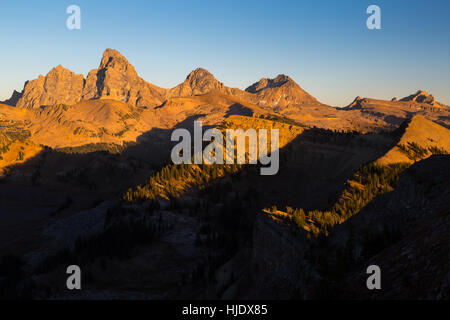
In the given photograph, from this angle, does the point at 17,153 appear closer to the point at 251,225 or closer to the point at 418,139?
the point at 251,225

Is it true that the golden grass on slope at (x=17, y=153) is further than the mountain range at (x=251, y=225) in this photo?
Yes

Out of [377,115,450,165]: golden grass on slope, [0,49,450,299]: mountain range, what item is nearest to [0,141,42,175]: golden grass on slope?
[0,49,450,299]: mountain range

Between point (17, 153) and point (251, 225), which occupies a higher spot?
point (17, 153)

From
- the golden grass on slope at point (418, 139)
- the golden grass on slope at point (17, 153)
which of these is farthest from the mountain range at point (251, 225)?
the golden grass on slope at point (17, 153)

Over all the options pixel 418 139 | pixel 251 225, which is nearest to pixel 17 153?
pixel 251 225

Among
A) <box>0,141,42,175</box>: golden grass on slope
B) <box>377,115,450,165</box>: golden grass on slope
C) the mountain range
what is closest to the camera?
the mountain range

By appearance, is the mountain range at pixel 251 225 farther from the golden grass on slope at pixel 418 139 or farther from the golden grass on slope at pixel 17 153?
the golden grass on slope at pixel 17 153

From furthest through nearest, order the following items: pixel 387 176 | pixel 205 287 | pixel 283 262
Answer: pixel 387 176
pixel 205 287
pixel 283 262

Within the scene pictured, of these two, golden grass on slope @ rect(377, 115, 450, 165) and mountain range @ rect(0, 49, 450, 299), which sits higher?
golden grass on slope @ rect(377, 115, 450, 165)

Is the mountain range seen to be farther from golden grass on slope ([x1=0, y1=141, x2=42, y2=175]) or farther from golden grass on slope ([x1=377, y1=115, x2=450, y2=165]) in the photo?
golden grass on slope ([x1=0, y1=141, x2=42, y2=175])
